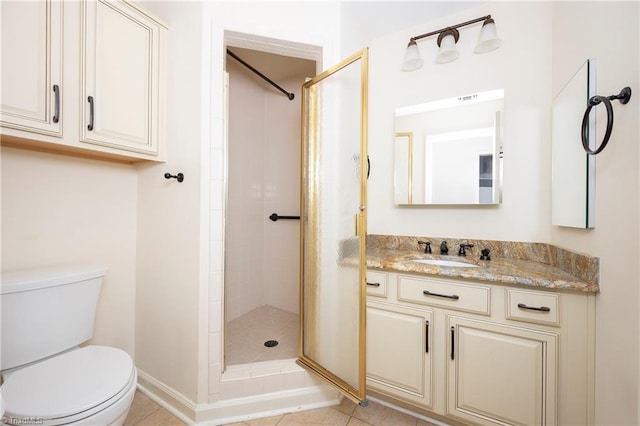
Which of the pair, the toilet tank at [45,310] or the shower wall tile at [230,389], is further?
the shower wall tile at [230,389]

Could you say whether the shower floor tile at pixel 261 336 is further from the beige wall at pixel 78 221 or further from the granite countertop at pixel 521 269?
the granite countertop at pixel 521 269

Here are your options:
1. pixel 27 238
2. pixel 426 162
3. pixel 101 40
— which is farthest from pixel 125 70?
pixel 426 162

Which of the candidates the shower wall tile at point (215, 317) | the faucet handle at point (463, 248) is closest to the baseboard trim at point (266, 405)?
the shower wall tile at point (215, 317)

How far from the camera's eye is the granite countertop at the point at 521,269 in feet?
3.69

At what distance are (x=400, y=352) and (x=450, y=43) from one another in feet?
6.47

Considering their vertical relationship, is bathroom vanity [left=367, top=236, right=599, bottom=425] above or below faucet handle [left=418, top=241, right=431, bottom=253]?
below

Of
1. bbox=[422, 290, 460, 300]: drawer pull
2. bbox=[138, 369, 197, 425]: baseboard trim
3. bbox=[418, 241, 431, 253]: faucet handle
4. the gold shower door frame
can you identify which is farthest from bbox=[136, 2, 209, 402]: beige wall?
bbox=[418, 241, 431, 253]: faucet handle

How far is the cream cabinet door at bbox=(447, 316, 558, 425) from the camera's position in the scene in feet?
3.85

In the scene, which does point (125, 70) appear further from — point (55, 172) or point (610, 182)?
point (610, 182)

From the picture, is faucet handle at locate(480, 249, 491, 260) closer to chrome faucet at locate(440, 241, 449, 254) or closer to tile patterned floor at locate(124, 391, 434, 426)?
chrome faucet at locate(440, 241, 449, 254)

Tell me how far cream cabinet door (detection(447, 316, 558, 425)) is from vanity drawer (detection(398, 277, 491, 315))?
8 centimetres

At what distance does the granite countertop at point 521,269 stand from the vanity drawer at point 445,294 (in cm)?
5

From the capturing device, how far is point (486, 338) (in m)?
1.28

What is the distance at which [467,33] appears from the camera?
1.81m
